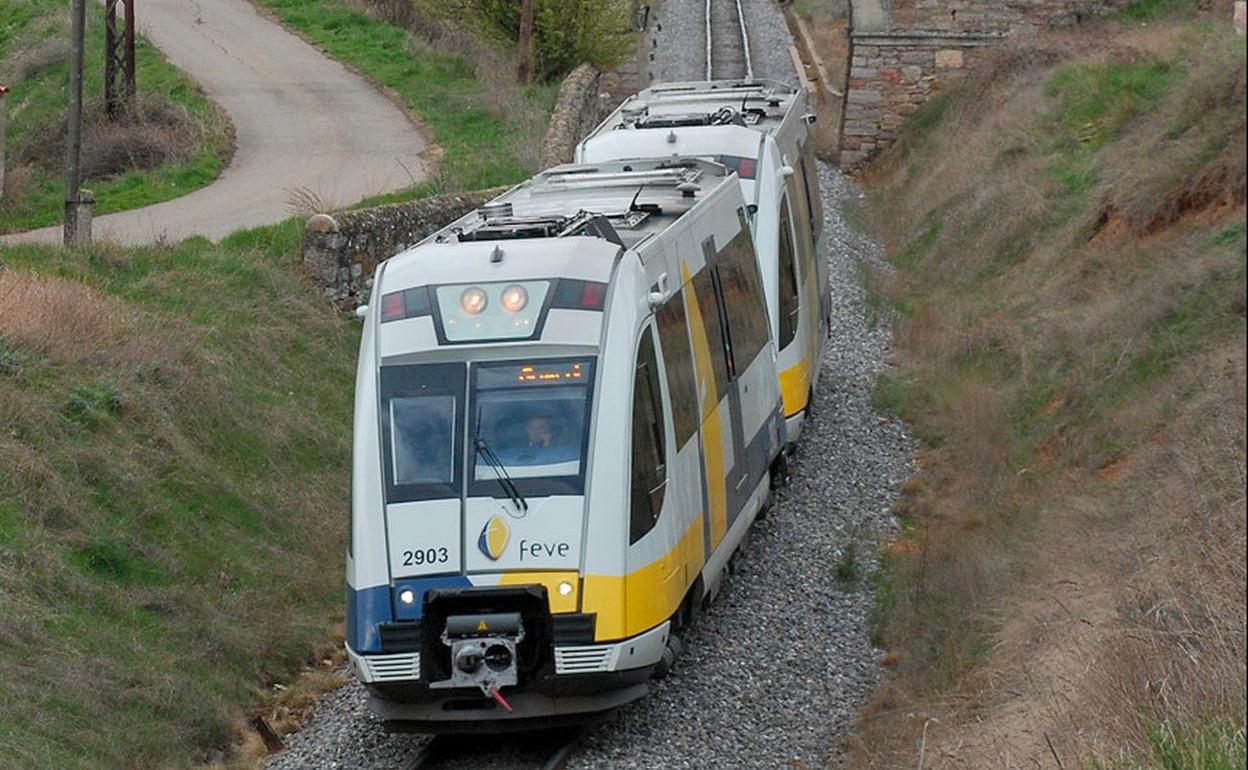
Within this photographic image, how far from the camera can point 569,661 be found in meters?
11.0

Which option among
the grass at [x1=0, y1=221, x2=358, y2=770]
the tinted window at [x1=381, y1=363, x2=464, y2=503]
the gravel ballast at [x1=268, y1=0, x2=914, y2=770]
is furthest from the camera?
the grass at [x1=0, y1=221, x2=358, y2=770]

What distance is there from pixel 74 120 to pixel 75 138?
7.6 inches

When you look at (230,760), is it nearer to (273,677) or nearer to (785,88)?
(273,677)

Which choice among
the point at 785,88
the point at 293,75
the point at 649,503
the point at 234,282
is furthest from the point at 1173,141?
the point at 293,75

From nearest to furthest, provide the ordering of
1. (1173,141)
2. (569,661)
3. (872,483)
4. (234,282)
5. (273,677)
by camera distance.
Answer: (569,661)
(273,677)
(872,483)
(234,282)
(1173,141)

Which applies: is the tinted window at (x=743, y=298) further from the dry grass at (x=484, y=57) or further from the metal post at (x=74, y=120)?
the dry grass at (x=484, y=57)

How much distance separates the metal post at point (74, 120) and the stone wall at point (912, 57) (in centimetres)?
1943

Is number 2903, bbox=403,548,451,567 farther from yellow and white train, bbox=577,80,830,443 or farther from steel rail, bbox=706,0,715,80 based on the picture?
steel rail, bbox=706,0,715,80

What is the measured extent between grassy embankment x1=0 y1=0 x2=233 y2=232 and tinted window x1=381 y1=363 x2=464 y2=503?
13.7m

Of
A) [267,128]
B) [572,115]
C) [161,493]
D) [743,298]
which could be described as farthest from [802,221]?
[267,128]

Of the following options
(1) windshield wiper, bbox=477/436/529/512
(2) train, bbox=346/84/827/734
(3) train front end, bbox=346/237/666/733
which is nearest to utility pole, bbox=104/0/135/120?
(2) train, bbox=346/84/827/734

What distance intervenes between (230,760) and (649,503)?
10.8 ft

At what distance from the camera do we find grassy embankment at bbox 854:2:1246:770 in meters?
9.67

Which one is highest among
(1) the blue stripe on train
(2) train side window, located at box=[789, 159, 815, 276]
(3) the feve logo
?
(3) the feve logo
